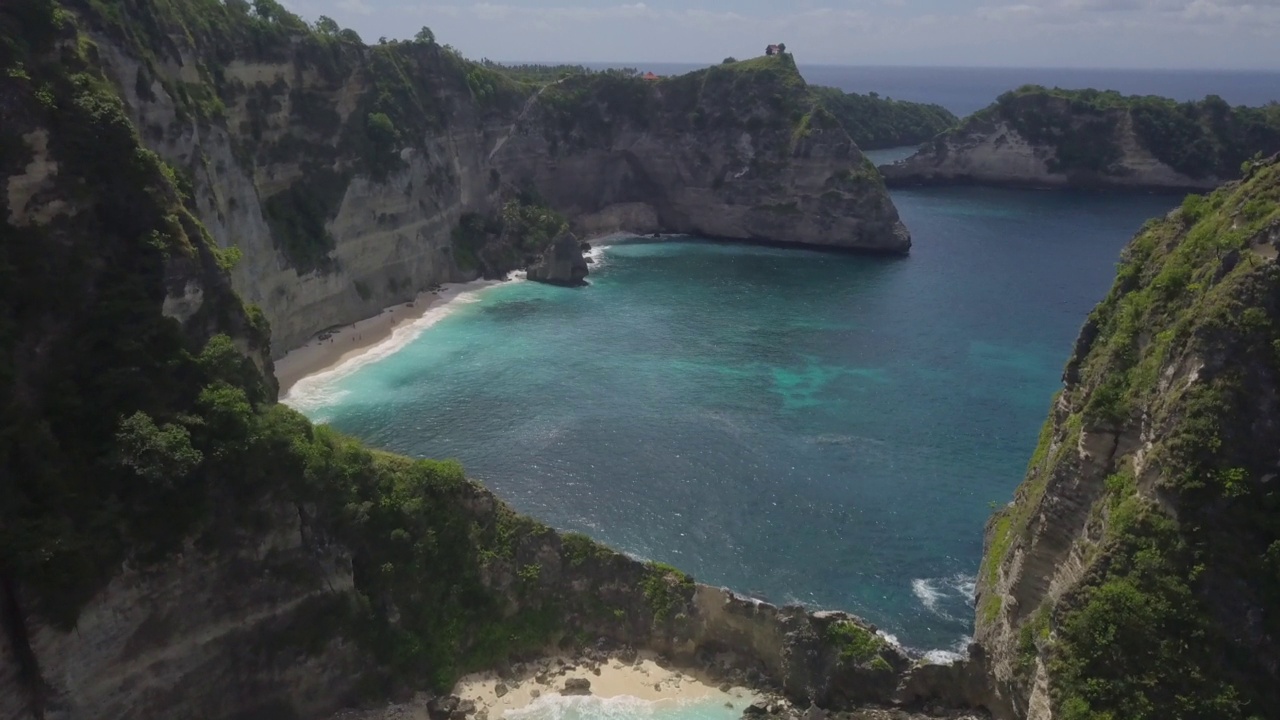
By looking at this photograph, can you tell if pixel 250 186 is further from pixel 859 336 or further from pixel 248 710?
pixel 859 336

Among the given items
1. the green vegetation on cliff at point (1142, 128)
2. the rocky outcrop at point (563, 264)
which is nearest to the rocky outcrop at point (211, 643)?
the rocky outcrop at point (563, 264)

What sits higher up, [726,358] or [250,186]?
[250,186]

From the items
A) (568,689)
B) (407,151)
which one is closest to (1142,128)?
(407,151)

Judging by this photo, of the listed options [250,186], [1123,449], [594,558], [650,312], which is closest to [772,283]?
[650,312]

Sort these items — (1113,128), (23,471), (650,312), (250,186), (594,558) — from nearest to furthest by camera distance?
(23,471) → (594,558) → (250,186) → (650,312) → (1113,128)

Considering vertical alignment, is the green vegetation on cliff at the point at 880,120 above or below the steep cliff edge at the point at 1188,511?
above

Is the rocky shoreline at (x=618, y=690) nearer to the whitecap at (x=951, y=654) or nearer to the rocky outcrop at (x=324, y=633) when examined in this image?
the rocky outcrop at (x=324, y=633)
